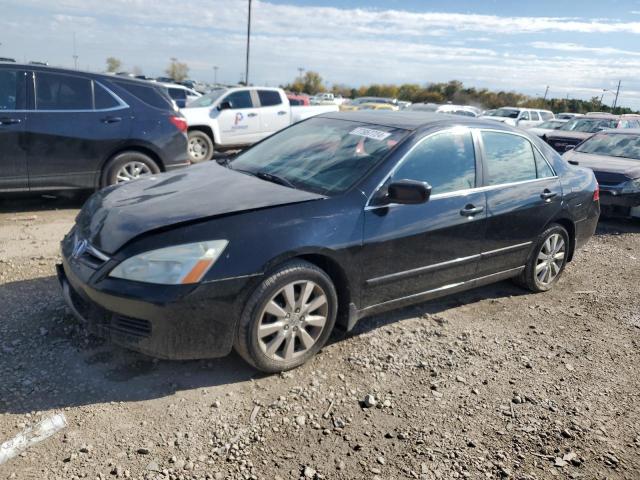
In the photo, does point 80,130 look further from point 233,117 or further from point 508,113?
point 508,113

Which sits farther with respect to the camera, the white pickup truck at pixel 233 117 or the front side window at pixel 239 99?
the front side window at pixel 239 99

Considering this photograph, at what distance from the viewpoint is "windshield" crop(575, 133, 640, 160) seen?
368 inches

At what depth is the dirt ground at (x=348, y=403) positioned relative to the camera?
264 centimetres

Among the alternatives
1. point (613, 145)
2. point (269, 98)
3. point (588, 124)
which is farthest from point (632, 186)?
point (588, 124)

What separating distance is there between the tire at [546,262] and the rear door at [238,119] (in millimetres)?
8752

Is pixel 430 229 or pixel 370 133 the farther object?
pixel 370 133

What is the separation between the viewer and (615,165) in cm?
859

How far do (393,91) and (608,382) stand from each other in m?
60.7

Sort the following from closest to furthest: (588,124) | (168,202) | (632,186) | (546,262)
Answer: (168,202), (546,262), (632,186), (588,124)

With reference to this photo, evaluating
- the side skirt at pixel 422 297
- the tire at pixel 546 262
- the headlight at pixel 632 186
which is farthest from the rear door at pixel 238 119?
the side skirt at pixel 422 297

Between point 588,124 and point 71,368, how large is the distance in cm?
1699

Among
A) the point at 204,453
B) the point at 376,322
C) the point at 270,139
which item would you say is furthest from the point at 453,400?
the point at 270,139

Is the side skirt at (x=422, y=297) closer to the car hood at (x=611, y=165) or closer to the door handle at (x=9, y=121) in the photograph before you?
the car hood at (x=611, y=165)

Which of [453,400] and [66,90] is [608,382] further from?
[66,90]
